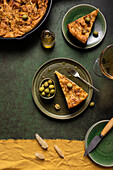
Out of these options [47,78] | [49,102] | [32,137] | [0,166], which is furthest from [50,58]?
[0,166]

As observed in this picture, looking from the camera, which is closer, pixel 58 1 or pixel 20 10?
pixel 20 10

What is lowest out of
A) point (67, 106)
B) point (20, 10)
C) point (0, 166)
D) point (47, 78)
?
point (0, 166)

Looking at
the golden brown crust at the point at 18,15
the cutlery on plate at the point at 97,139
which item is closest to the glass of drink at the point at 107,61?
the cutlery on plate at the point at 97,139

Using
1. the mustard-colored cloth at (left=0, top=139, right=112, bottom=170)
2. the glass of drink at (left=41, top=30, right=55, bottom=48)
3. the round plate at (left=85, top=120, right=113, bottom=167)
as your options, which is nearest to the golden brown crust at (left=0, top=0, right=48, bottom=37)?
the glass of drink at (left=41, top=30, right=55, bottom=48)

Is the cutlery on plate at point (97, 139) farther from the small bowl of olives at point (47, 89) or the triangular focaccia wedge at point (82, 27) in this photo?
the triangular focaccia wedge at point (82, 27)

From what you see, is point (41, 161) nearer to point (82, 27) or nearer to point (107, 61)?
A: point (107, 61)

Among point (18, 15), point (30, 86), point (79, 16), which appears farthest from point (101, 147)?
point (18, 15)

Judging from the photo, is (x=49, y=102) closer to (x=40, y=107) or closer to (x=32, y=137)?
(x=40, y=107)
